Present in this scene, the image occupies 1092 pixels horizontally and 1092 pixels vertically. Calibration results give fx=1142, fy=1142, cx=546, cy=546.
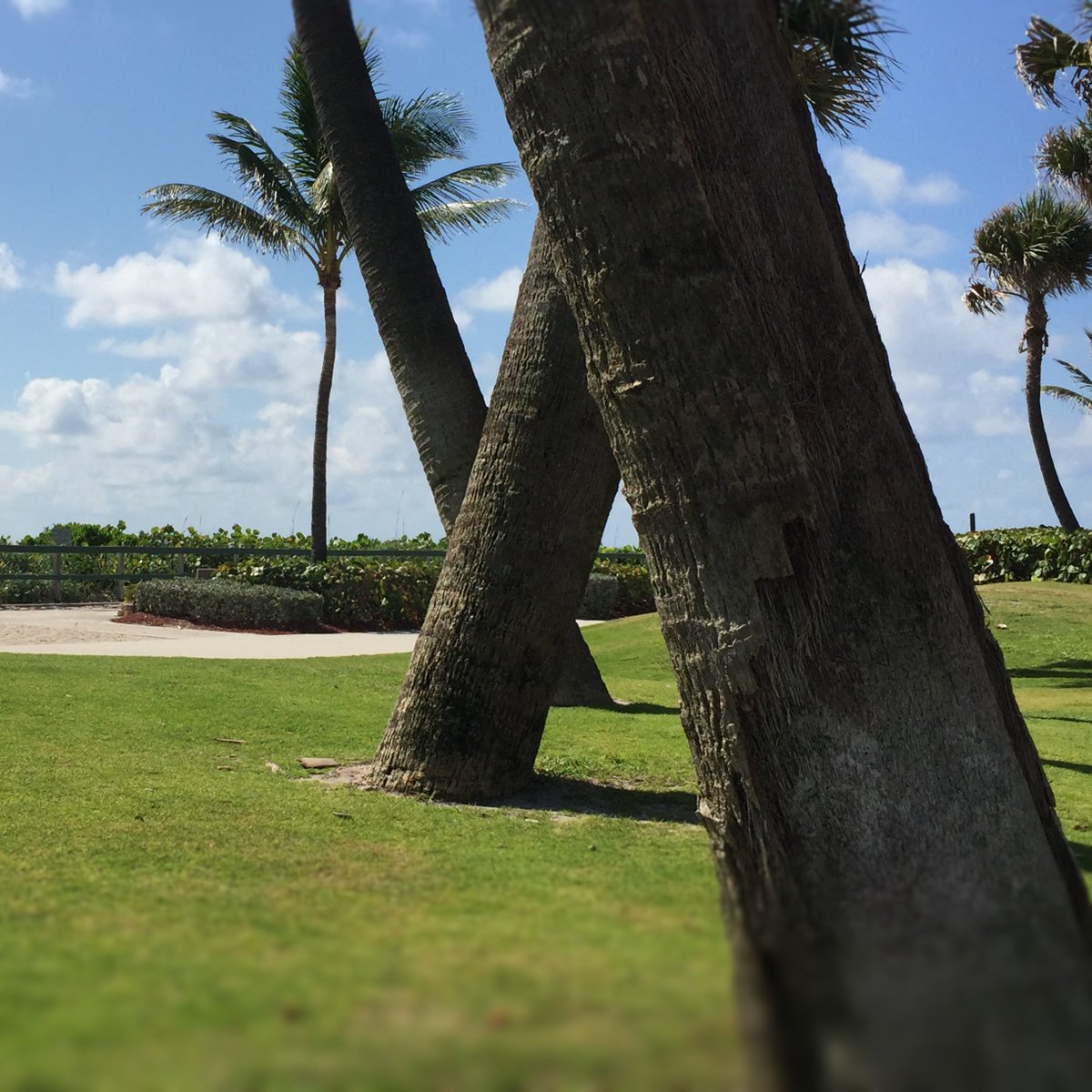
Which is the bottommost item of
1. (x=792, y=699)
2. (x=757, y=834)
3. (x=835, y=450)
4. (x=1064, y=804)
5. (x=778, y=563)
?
(x=1064, y=804)

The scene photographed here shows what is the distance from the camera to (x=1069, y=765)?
7.52 metres

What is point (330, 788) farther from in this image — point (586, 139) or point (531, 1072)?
point (531, 1072)

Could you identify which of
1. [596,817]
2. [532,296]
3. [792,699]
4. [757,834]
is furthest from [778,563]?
[532,296]

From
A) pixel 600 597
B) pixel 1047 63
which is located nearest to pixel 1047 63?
pixel 1047 63

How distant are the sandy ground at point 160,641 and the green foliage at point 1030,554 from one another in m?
12.7

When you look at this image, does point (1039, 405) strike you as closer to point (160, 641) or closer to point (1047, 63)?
point (1047, 63)

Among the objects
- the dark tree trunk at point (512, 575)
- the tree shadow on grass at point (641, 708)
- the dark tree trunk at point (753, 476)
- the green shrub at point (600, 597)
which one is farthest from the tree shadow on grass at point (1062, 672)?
the dark tree trunk at point (753, 476)

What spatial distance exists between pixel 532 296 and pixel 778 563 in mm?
3512

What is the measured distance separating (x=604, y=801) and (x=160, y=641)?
40.6ft

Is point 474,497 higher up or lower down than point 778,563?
higher up

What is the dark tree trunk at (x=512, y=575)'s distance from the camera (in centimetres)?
581

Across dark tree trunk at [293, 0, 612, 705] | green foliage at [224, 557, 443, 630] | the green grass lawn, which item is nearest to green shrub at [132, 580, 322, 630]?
green foliage at [224, 557, 443, 630]

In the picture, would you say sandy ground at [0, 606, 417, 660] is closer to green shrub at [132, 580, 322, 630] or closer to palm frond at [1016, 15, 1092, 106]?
green shrub at [132, 580, 322, 630]

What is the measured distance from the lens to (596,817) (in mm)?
5508
